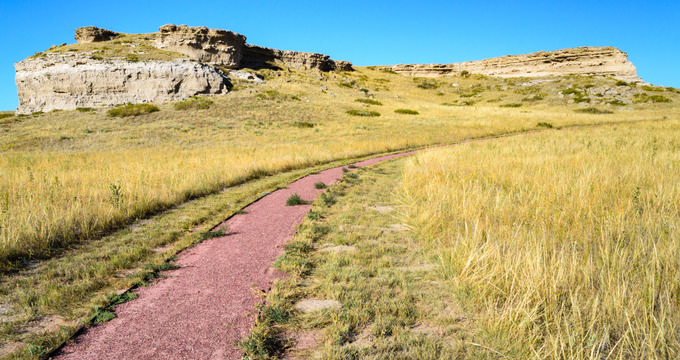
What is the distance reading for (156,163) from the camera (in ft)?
45.5

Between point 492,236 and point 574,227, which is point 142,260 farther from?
point 574,227

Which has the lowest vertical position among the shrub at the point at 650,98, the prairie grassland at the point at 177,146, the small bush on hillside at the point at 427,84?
the prairie grassland at the point at 177,146

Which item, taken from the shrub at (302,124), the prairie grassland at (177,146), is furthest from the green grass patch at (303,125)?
the prairie grassland at (177,146)

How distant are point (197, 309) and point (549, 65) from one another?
331ft

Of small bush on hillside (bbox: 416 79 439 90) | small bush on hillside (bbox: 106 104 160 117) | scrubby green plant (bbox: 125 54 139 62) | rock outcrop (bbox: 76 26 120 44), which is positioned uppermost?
rock outcrop (bbox: 76 26 120 44)

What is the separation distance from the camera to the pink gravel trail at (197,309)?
9.61 ft

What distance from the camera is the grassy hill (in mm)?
4602

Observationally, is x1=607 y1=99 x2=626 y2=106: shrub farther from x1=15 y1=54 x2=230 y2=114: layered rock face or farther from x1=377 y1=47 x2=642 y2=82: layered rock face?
x1=15 y1=54 x2=230 y2=114: layered rock face

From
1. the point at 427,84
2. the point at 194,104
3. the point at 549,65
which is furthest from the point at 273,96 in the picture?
the point at 549,65

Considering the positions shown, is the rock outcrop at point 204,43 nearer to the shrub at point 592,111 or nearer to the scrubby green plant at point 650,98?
the shrub at point 592,111

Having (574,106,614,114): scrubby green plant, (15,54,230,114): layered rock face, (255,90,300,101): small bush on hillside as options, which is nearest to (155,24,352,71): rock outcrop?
(15,54,230,114): layered rock face

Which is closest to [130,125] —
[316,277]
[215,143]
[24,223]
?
[215,143]

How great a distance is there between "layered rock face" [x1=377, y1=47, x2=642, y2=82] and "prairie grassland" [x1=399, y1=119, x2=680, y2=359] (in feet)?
275

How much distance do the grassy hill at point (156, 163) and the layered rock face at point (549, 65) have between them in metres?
20.1
